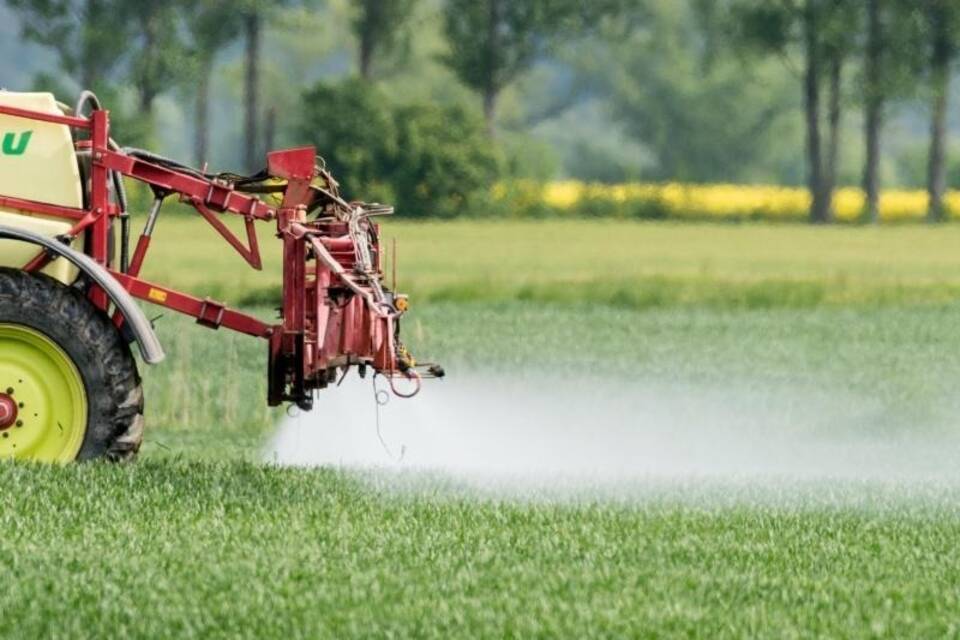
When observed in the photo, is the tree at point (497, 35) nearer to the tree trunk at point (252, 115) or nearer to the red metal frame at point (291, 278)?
the tree trunk at point (252, 115)

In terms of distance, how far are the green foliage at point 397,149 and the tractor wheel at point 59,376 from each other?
1344 inches

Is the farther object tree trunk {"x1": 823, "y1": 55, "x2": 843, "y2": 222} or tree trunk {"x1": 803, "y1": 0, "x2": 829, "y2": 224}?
tree trunk {"x1": 823, "y1": 55, "x2": 843, "y2": 222}

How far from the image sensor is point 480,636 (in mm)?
8070

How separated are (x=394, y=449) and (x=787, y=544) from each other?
4408 millimetres

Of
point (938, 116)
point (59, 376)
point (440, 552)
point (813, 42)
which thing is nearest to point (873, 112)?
point (813, 42)

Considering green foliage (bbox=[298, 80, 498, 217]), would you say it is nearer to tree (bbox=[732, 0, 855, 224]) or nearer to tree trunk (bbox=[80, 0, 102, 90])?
tree trunk (bbox=[80, 0, 102, 90])

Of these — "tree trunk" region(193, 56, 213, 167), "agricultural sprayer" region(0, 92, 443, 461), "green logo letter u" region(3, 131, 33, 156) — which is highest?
"tree trunk" region(193, 56, 213, 167)

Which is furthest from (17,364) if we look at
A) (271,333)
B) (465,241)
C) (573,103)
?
(573,103)

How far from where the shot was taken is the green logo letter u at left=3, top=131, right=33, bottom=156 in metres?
11.5

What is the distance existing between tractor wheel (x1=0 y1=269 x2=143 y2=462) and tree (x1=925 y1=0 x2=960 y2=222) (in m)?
44.0

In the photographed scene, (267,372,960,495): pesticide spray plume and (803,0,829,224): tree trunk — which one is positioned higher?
(803,0,829,224): tree trunk

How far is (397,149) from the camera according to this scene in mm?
46250

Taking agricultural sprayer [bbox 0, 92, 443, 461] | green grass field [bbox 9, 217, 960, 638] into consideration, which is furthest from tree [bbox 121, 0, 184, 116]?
agricultural sprayer [bbox 0, 92, 443, 461]

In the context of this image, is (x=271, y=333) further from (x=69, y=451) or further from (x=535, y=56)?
(x=535, y=56)
